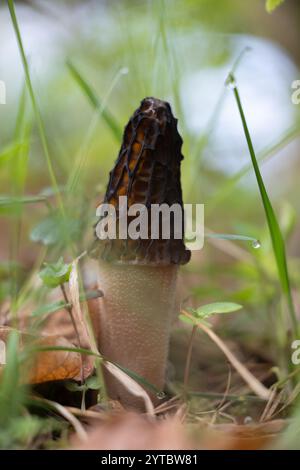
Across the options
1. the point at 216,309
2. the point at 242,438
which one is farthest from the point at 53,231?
the point at 242,438

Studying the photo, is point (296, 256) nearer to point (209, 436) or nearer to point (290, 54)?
point (290, 54)

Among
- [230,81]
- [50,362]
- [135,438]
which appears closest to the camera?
[135,438]

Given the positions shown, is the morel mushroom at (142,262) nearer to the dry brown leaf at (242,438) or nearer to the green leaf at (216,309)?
the green leaf at (216,309)

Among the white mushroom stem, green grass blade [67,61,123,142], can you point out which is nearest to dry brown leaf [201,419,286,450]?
the white mushroom stem

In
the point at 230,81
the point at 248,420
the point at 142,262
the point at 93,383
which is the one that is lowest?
the point at 248,420

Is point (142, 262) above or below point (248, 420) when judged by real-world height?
above

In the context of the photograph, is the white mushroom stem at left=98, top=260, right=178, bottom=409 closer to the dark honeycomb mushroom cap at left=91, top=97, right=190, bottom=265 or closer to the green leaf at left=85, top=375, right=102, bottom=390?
the dark honeycomb mushroom cap at left=91, top=97, right=190, bottom=265

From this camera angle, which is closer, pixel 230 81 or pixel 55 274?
pixel 55 274

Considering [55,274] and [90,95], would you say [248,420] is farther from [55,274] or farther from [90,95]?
[90,95]
